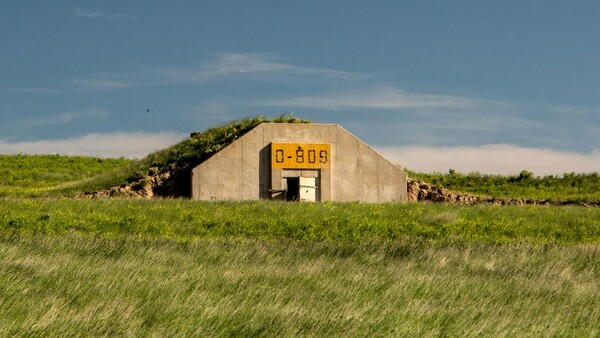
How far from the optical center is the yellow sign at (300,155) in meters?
45.3

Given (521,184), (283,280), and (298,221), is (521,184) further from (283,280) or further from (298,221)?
(283,280)

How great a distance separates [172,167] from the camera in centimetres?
4744

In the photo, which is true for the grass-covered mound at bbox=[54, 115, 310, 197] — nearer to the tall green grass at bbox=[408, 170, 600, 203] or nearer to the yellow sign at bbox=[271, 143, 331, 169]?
the yellow sign at bbox=[271, 143, 331, 169]

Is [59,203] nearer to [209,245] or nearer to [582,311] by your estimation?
[209,245]

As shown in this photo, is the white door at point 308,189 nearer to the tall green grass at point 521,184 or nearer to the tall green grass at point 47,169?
the tall green grass at point 521,184

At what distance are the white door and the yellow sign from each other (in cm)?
73

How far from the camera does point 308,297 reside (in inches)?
557

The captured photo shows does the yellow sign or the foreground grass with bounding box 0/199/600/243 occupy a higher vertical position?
the yellow sign

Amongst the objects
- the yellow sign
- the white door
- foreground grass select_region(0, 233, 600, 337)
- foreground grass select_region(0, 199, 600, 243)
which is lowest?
foreground grass select_region(0, 233, 600, 337)

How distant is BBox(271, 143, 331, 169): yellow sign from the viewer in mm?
45281

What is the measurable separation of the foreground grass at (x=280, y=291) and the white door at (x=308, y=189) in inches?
847

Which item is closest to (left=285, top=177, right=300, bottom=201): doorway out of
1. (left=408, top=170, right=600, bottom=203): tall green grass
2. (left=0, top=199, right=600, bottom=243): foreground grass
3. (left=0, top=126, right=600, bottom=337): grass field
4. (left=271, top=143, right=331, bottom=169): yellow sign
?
(left=271, top=143, right=331, bottom=169): yellow sign

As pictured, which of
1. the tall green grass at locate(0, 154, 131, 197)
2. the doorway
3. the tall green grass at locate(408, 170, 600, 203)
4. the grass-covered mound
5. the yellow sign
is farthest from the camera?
the tall green grass at locate(0, 154, 131, 197)

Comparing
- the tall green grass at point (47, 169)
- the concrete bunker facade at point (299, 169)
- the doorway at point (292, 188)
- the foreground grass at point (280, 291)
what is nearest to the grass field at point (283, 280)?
the foreground grass at point (280, 291)
